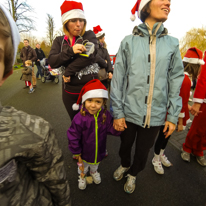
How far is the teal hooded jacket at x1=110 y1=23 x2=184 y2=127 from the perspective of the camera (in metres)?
1.26

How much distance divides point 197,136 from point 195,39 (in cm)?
1787

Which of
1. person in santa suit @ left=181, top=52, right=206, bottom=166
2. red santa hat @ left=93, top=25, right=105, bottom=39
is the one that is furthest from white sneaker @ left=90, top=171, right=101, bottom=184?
red santa hat @ left=93, top=25, right=105, bottom=39

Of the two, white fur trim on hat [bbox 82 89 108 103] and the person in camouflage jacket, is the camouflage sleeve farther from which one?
white fur trim on hat [bbox 82 89 108 103]

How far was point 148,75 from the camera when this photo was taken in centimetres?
128

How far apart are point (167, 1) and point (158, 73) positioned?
627mm

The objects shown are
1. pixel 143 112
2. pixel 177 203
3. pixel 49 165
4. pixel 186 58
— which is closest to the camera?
pixel 49 165

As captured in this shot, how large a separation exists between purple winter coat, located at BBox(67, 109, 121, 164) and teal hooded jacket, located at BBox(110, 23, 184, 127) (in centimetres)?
27

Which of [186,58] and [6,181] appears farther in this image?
[186,58]

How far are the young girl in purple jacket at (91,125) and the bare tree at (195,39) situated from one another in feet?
56.5

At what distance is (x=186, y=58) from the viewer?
1.97m

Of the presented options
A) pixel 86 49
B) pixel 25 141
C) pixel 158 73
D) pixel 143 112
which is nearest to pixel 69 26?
pixel 86 49

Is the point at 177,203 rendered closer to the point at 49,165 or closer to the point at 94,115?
the point at 94,115

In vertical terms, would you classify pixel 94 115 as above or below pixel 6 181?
below

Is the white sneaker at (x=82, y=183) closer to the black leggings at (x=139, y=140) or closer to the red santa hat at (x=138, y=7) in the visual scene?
the black leggings at (x=139, y=140)
